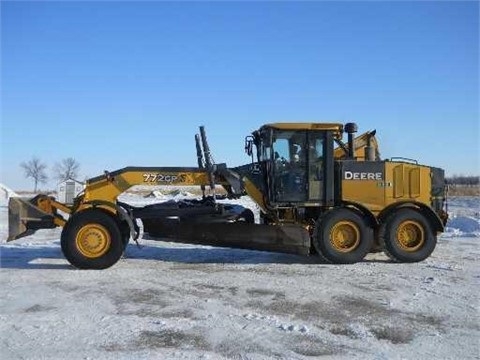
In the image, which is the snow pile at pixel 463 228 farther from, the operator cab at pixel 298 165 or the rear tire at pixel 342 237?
the operator cab at pixel 298 165

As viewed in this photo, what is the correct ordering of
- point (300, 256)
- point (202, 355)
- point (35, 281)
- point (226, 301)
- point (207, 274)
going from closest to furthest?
point (202, 355) → point (226, 301) → point (35, 281) → point (207, 274) → point (300, 256)

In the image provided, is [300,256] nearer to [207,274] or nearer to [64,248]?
[207,274]

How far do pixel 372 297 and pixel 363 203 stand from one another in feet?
10.8

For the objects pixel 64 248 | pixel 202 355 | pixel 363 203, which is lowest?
pixel 202 355

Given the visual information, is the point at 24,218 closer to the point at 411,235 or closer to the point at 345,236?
the point at 345,236

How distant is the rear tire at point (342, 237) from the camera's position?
35.6 feet

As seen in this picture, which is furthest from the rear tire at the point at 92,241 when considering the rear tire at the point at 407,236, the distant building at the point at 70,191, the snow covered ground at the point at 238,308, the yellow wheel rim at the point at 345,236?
the rear tire at the point at 407,236

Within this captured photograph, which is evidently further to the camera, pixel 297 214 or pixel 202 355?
pixel 297 214

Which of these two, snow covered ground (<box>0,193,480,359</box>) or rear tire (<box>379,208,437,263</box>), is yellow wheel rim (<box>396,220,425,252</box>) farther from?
snow covered ground (<box>0,193,480,359</box>)

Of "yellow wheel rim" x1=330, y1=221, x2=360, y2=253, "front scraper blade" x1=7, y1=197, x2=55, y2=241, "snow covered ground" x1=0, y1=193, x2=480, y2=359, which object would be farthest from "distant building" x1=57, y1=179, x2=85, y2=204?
"yellow wheel rim" x1=330, y1=221, x2=360, y2=253

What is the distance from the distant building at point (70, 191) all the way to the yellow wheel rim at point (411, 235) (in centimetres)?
589

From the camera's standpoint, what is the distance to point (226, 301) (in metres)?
7.83

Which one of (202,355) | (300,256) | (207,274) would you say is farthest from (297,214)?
(202,355)

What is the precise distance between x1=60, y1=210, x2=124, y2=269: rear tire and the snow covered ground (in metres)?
0.27
